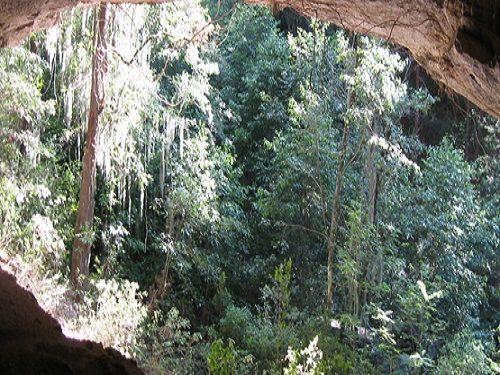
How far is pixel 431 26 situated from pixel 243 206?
980 cm

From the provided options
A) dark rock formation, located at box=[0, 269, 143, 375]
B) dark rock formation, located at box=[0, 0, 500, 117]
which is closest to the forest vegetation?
dark rock formation, located at box=[0, 0, 500, 117]

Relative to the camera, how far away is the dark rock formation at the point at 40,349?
78.4 inches

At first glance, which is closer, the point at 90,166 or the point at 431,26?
the point at 431,26

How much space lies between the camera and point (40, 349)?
2086 millimetres

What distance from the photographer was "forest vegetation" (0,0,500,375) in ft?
31.3

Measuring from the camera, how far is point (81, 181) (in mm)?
10727

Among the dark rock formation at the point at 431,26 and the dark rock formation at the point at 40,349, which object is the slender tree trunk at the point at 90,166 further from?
the dark rock formation at the point at 40,349

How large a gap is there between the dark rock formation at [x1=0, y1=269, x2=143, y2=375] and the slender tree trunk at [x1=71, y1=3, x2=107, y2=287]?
8030mm

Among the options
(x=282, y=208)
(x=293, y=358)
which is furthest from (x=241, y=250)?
(x=293, y=358)

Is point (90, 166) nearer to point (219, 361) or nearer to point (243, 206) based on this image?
point (243, 206)

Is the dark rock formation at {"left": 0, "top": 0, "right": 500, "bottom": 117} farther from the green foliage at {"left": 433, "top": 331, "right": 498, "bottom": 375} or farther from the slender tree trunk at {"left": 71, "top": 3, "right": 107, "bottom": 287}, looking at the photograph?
the green foliage at {"left": 433, "top": 331, "right": 498, "bottom": 375}

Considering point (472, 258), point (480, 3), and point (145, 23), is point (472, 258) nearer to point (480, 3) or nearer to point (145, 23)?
point (145, 23)

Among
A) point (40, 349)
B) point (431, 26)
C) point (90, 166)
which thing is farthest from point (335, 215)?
point (40, 349)

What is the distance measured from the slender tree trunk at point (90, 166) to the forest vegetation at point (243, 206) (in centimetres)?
3
